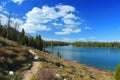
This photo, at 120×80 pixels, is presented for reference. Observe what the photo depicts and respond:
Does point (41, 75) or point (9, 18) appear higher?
point (9, 18)

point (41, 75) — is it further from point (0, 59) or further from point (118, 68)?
point (118, 68)

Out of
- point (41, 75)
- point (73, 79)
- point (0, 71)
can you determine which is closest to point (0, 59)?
point (0, 71)

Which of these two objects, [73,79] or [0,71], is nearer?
[0,71]

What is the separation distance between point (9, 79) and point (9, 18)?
7431 centimetres

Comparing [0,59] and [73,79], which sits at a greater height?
[0,59]

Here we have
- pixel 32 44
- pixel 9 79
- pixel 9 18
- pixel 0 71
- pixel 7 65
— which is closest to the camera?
pixel 9 79

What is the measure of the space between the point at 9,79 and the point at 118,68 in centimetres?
1404

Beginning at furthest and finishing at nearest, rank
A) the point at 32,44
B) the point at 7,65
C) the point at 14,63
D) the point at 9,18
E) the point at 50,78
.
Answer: the point at 32,44
the point at 9,18
the point at 14,63
the point at 7,65
the point at 50,78

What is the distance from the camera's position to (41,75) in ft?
50.9

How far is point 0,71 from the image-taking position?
2036cm

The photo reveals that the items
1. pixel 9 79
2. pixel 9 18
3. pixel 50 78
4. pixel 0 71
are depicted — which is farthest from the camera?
pixel 9 18

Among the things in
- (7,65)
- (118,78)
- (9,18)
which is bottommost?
(118,78)

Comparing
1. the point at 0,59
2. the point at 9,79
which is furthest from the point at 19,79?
the point at 0,59

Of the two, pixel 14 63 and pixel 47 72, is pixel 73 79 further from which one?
pixel 47 72
